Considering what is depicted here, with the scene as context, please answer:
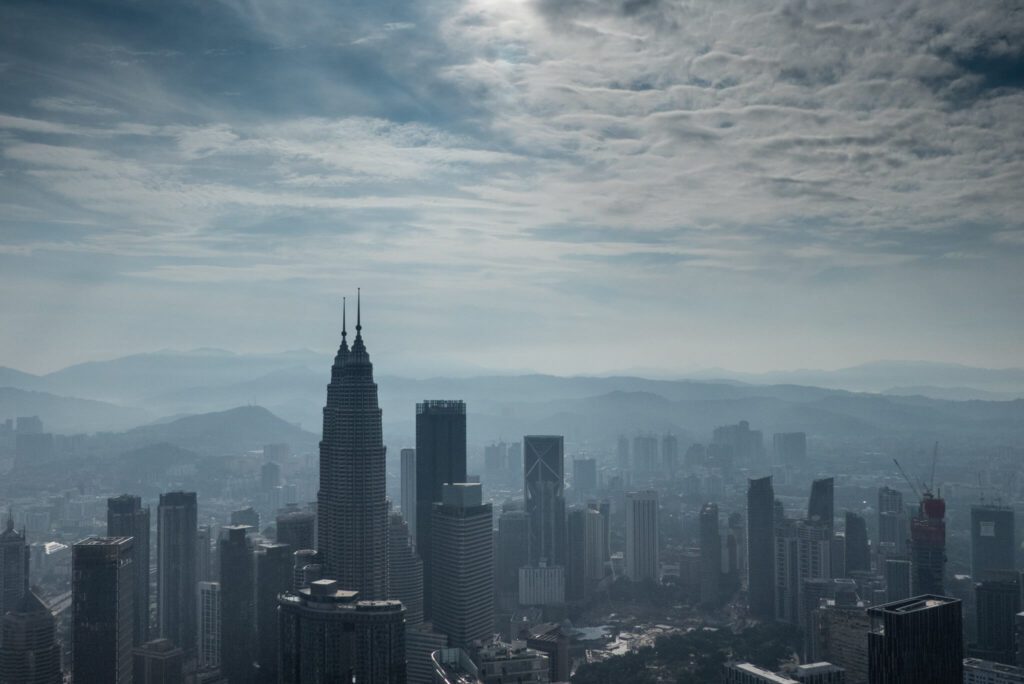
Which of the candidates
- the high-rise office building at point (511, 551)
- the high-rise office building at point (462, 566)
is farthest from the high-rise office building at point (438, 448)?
the high-rise office building at point (511, 551)

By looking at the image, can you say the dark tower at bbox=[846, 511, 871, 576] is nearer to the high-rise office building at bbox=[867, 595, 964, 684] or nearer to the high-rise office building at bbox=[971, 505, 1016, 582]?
the high-rise office building at bbox=[971, 505, 1016, 582]

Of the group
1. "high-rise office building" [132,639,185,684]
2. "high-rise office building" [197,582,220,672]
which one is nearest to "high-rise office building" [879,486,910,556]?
"high-rise office building" [197,582,220,672]

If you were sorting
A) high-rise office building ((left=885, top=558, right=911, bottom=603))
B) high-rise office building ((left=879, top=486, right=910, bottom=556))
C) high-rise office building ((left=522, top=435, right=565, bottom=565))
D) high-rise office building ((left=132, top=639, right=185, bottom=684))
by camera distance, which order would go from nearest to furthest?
high-rise office building ((left=132, top=639, right=185, bottom=684)), high-rise office building ((left=885, top=558, right=911, bottom=603)), high-rise office building ((left=522, top=435, right=565, bottom=565)), high-rise office building ((left=879, top=486, right=910, bottom=556))

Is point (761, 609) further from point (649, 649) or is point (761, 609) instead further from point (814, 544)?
point (649, 649)

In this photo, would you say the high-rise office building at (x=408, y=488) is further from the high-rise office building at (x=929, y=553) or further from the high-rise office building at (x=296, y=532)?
the high-rise office building at (x=929, y=553)


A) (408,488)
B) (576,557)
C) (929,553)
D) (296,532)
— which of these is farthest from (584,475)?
(296,532)
